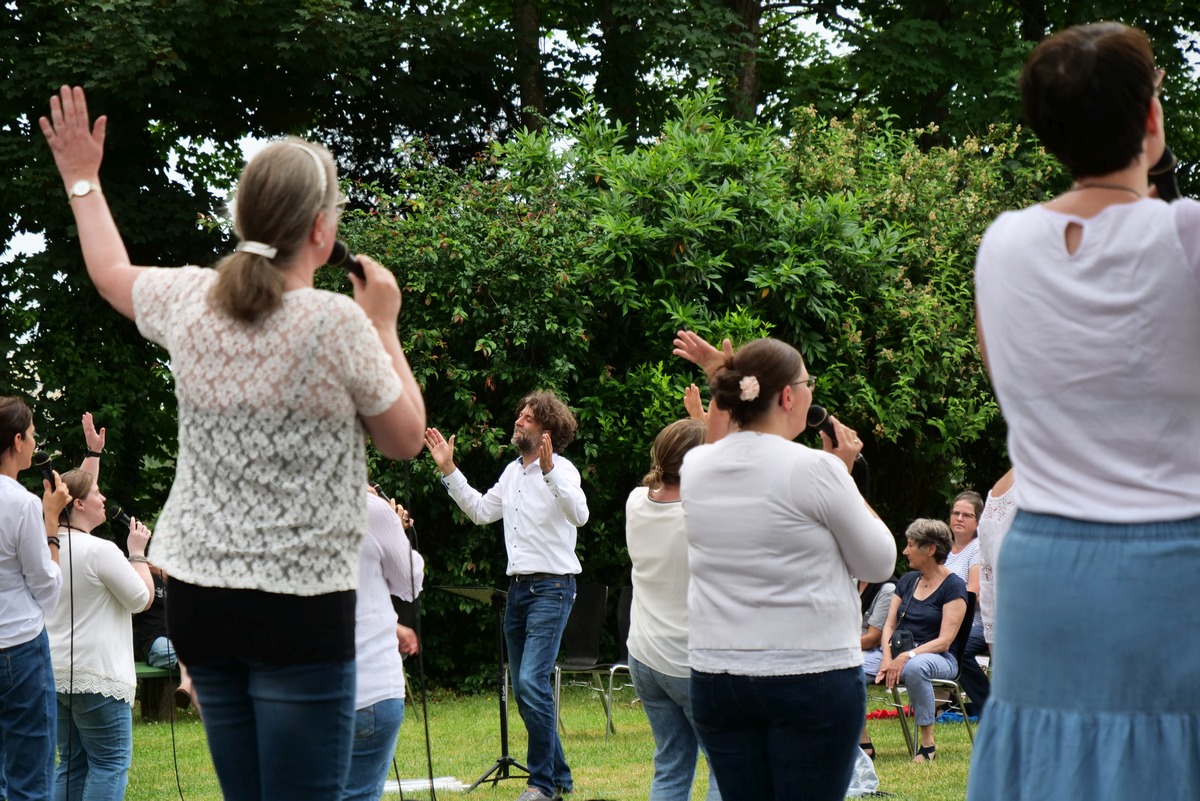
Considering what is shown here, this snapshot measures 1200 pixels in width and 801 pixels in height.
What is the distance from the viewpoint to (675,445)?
510cm

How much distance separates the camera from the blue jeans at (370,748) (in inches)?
176

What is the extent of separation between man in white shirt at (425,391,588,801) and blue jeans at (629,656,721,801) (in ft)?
8.55

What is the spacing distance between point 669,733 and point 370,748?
1.23m

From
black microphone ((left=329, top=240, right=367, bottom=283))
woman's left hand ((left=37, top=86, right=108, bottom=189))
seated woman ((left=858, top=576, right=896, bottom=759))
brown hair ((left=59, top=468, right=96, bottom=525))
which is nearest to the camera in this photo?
black microphone ((left=329, top=240, right=367, bottom=283))

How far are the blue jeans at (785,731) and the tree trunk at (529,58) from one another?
1377cm

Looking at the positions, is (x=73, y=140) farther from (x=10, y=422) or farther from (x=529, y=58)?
(x=529, y=58)

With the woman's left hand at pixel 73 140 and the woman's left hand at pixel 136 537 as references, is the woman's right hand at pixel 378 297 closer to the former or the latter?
the woman's left hand at pixel 73 140

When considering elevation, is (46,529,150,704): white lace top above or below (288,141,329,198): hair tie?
below

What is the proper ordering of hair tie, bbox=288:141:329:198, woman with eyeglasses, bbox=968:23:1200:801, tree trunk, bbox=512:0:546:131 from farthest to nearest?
tree trunk, bbox=512:0:546:131
hair tie, bbox=288:141:329:198
woman with eyeglasses, bbox=968:23:1200:801

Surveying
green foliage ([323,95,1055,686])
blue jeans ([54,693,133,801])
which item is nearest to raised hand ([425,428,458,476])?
blue jeans ([54,693,133,801])

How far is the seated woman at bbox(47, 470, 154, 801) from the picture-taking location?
6203 millimetres

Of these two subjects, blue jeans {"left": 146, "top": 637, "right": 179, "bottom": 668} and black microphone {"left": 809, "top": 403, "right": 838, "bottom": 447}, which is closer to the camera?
black microphone {"left": 809, "top": 403, "right": 838, "bottom": 447}

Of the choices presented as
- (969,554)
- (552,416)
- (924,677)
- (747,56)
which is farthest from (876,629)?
(747,56)

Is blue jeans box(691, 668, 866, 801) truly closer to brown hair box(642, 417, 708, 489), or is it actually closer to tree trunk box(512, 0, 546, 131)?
brown hair box(642, 417, 708, 489)
